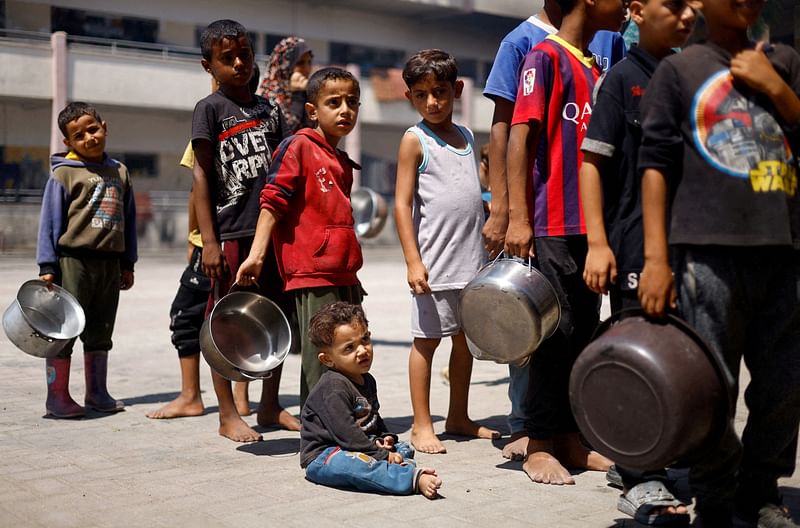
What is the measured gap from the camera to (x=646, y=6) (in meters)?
3.87

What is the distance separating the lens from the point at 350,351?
4.54 metres

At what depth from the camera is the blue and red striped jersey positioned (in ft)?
14.4

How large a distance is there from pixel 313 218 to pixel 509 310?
47.1 inches

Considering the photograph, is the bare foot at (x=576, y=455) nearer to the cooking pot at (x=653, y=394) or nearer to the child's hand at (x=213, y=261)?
the cooking pot at (x=653, y=394)

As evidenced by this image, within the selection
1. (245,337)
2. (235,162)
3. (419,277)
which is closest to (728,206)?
(419,277)

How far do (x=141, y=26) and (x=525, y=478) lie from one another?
31417mm

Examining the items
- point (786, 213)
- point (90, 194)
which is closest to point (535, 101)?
point (786, 213)

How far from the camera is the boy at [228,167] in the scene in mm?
5367

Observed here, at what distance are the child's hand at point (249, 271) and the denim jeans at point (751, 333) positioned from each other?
2124 mm

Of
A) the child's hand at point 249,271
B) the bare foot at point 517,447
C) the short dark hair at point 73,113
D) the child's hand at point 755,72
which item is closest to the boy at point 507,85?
the bare foot at point 517,447

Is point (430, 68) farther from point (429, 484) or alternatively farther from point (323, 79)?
point (429, 484)

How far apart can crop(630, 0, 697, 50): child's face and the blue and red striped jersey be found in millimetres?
554

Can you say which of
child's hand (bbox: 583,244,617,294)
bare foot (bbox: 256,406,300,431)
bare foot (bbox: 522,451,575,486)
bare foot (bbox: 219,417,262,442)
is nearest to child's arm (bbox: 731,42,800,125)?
child's hand (bbox: 583,244,617,294)

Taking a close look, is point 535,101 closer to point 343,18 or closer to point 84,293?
point 84,293
